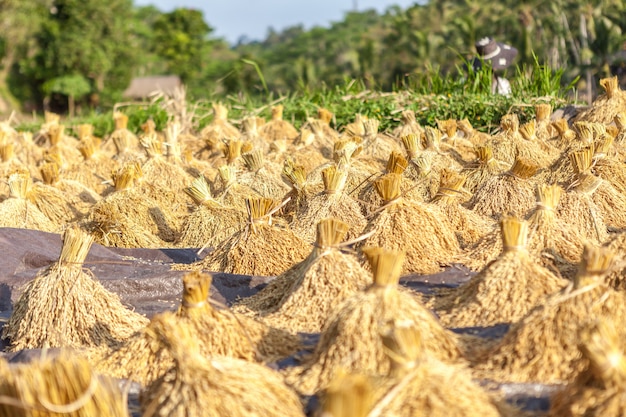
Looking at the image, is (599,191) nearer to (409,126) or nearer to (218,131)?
(409,126)

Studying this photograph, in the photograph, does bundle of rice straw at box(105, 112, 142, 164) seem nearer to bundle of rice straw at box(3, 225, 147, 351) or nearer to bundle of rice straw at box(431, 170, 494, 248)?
bundle of rice straw at box(431, 170, 494, 248)

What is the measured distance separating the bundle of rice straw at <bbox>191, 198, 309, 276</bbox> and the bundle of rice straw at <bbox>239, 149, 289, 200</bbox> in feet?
6.02

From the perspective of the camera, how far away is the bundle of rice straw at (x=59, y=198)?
22.1 ft

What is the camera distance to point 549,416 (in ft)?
8.81

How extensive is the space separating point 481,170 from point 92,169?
4.17 m

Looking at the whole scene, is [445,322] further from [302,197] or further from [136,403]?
[302,197]

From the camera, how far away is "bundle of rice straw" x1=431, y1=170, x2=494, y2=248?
538cm

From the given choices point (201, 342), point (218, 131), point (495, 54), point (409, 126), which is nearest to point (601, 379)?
point (201, 342)

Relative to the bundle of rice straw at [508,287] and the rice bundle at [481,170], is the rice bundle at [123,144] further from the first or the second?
the bundle of rice straw at [508,287]

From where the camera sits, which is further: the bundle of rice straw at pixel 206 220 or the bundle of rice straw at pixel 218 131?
the bundle of rice straw at pixel 218 131

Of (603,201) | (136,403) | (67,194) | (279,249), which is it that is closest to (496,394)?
(136,403)

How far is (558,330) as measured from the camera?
302cm

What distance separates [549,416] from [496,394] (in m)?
0.19

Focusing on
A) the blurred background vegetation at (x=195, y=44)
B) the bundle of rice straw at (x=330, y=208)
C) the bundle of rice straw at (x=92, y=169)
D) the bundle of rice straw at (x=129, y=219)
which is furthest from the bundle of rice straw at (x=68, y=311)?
the blurred background vegetation at (x=195, y=44)
